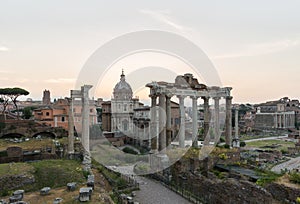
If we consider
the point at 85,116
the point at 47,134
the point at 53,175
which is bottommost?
the point at 53,175

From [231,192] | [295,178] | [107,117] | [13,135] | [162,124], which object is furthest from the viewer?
[107,117]

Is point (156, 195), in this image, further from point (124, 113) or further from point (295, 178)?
point (124, 113)

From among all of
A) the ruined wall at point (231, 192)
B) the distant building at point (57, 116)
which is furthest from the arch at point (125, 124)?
the ruined wall at point (231, 192)

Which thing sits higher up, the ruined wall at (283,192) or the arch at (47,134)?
the arch at (47,134)

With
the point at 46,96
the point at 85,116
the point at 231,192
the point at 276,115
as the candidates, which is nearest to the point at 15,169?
the point at 85,116

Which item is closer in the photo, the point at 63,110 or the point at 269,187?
the point at 269,187

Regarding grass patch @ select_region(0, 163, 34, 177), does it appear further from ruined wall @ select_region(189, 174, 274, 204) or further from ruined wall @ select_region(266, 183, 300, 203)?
ruined wall @ select_region(266, 183, 300, 203)

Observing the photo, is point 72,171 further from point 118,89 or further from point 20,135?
point 118,89

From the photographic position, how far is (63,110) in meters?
51.3

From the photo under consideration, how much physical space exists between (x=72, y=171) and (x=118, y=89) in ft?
124

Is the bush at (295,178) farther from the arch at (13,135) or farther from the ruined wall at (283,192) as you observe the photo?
the arch at (13,135)

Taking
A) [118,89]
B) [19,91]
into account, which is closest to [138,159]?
[118,89]

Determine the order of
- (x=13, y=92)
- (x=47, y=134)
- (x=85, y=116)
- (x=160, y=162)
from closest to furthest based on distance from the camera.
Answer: (x=160, y=162) < (x=85, y=116) < (x=47, y=134) < (x=13, y=92)

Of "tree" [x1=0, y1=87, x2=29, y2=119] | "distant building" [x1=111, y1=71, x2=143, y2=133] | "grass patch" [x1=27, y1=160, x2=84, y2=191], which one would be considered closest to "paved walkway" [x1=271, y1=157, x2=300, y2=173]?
"grass patch" [x1=27, y1=160, x2=84, y2=191]
